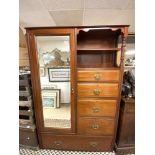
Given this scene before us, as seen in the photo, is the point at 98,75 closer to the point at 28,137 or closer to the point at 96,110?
the point at 96,110

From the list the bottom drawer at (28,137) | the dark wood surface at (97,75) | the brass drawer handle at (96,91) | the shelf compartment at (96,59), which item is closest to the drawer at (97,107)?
the brass drawer handle at (96,91)

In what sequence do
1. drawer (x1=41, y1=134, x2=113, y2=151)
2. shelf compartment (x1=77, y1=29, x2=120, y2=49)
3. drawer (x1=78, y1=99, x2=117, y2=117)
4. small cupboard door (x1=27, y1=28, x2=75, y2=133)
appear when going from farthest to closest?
shelf compartment (x1=77, y1=29, x2=120, y2=49)
drawer (x1=41, y1=134, x2=113, y2=151)
drawer (x1=78, y1=99, x2=117, y2=117)
small cupboard door (x1=27, y1=28, x2=75, y2=133)

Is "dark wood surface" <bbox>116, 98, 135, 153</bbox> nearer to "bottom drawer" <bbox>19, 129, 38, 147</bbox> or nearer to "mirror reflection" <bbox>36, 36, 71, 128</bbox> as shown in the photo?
"mirror reflection" <bbox>36, 36, 71, 128</bbox>

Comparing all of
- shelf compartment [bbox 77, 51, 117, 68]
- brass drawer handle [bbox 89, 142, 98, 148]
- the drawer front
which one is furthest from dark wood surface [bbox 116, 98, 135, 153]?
shelf compartment [bbox 77, 51, 117, 68]

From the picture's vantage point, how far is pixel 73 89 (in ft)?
6.78

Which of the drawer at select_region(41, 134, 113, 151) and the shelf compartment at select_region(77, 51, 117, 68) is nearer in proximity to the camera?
the drawer at select_region(41, 134, 113, 151)

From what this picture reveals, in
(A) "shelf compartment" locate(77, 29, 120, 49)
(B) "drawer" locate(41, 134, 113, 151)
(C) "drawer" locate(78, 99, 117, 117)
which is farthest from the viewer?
(A) "shelf compartment" locate(77, 29, 120, 49)

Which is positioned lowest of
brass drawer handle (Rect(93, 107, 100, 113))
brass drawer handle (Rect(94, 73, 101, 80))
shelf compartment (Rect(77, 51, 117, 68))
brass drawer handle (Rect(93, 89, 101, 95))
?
brass drawer handle (Rect(93, 107, 100, 113))

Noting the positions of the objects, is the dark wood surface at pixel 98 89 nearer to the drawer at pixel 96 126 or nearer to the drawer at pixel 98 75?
the drawer at pixel 98 75

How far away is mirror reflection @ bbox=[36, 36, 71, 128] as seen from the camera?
203 centimetres

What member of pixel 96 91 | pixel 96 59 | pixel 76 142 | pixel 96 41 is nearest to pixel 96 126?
pixel 76 142

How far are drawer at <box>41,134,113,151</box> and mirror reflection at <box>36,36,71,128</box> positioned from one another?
0.60 feet

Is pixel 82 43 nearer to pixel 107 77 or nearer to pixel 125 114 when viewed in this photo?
pixel 107 77

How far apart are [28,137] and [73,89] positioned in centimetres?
102
